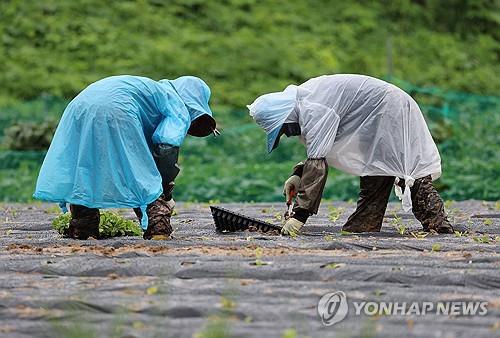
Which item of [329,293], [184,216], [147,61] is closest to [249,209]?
[184,216]

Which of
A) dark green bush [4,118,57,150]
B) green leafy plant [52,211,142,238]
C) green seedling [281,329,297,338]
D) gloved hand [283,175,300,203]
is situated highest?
green seedling [281,329,297,338]

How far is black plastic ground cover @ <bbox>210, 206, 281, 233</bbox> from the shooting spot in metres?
8.01

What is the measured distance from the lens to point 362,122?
782 centimetres

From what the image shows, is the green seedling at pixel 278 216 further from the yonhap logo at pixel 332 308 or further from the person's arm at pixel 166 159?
the yonhap logo at pixel 332 308

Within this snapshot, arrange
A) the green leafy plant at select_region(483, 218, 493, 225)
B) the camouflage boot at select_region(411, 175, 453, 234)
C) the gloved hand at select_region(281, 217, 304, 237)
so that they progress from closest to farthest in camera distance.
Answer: the gloved hand at select_region(281, 217, 304, 237)
the camouflage boot at select_region(411, 175, 453, 234)
the green leafy plant at select_region(483, 218, 493, 225)

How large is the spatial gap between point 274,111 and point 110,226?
56.6 inches

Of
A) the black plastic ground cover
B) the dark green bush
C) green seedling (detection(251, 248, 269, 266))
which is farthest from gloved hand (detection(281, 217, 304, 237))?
the dark green bush

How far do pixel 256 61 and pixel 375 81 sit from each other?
450 inches

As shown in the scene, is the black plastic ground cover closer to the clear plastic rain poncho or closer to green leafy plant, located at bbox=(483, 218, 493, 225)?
the clear plastic rain poncho

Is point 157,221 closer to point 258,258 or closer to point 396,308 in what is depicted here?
point 258,258

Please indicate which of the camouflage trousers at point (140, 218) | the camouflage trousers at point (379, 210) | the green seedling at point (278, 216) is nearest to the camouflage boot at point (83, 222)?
the camouflage trousers at point (140, 218)

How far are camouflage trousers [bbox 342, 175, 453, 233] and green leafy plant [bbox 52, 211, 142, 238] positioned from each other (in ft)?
5.20

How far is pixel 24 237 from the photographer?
7.99m

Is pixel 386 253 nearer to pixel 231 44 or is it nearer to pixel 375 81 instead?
pixel 375 81
